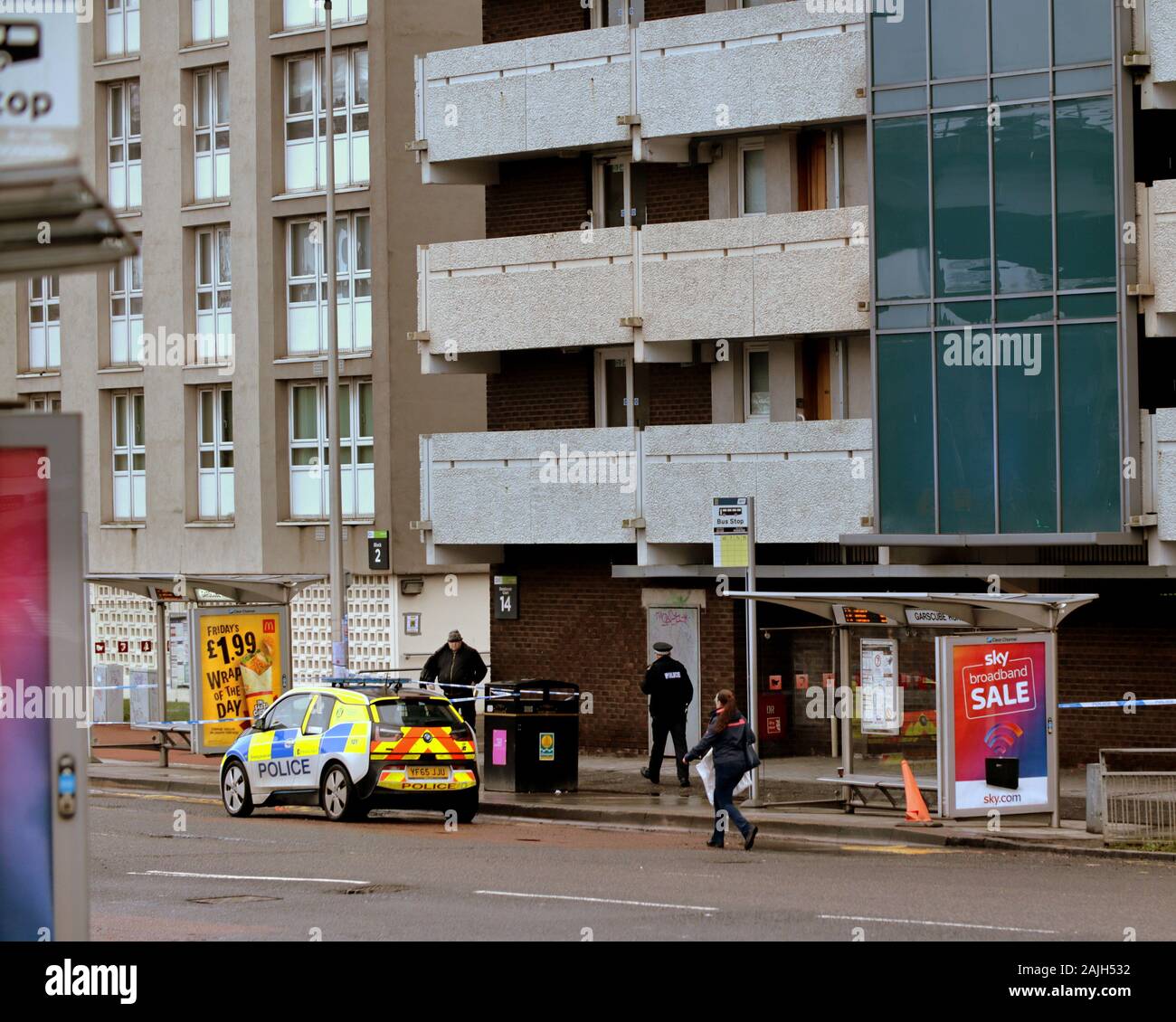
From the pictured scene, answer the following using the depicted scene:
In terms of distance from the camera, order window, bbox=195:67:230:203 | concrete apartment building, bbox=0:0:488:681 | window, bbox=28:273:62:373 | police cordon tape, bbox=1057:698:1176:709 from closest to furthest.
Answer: police cordon tape, bbox=1057:698:1176:709, concrete apartment building, bbox=0:0:488:681, window, bbox=195:67:230:203, window, bbox=28:273:62:373

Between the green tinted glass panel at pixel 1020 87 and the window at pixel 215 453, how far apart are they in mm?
20101

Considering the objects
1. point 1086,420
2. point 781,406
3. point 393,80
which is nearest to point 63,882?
point 1086,420

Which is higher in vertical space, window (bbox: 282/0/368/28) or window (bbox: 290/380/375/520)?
window (bbox: 282/0/368/28)

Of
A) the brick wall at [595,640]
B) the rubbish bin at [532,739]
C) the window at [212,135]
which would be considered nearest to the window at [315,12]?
the window at [212,135]

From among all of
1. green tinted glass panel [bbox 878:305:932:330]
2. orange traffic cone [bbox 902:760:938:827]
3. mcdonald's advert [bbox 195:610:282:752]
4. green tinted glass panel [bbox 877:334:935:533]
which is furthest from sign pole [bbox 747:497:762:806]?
mcdonald's advert [bbox 195:610:282:752]

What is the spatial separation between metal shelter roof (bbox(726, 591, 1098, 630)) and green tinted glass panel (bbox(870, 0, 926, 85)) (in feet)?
28.6

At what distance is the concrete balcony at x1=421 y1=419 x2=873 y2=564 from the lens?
28344 millimetres

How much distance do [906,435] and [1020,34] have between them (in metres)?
5.33

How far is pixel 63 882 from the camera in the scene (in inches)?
281

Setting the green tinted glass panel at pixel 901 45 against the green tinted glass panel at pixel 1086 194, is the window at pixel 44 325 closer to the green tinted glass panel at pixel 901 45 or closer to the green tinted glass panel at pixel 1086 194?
the green tinted glass panel at pixel 901 45

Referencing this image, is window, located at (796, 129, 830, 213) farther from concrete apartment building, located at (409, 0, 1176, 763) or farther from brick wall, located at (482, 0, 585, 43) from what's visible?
brick wall, located at (482, 0, 585, 43)

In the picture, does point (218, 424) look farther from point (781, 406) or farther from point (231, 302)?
point (781, 406)

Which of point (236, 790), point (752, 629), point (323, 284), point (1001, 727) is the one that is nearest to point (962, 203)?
point (752, 629)

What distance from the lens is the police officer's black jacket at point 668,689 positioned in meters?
25.4
